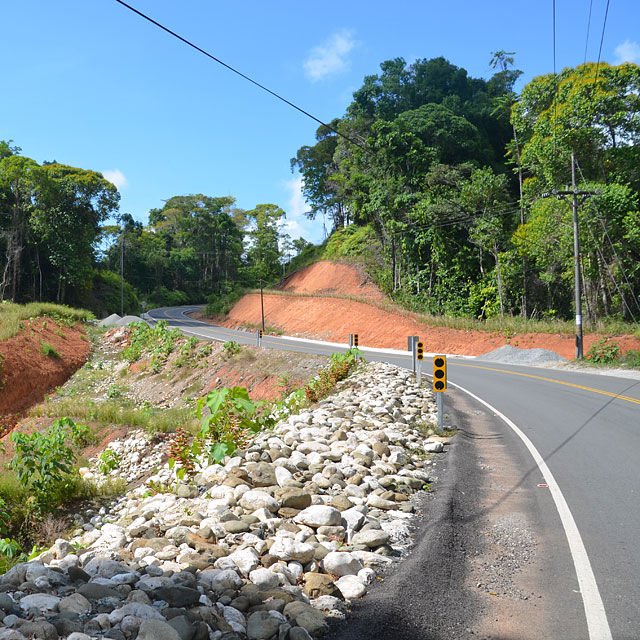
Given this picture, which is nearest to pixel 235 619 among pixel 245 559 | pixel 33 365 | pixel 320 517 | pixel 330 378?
pixel 245 559

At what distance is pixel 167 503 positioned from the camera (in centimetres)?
645

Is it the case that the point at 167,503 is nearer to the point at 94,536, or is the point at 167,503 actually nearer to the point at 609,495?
the point at 94,536

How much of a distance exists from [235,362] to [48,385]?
33.8 feet

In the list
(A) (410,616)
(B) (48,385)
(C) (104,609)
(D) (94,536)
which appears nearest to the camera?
(C) (104,609)

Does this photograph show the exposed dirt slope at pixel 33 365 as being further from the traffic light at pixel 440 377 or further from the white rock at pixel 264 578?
the white rock at pixel 264 578

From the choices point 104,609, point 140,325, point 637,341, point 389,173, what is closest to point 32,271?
point 140,325

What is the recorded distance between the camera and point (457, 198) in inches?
1631

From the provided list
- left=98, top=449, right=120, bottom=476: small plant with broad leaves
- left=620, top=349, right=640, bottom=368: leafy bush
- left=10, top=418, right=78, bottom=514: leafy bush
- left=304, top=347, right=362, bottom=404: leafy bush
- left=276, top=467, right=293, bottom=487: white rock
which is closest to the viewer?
left=276, top=467, right=293, bottom=487: white rock

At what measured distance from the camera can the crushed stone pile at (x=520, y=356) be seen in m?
26.0

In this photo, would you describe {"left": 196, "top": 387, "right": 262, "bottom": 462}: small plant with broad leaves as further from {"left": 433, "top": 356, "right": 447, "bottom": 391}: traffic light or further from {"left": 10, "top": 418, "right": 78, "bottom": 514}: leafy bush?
{"left": 433, "top": 356, "right": 447, "bottom": 391}: traffic light

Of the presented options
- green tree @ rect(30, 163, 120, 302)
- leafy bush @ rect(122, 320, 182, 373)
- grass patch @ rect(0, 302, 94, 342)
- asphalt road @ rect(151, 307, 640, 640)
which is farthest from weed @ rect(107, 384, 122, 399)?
green tree @ rect(30, 163, 120, 302)

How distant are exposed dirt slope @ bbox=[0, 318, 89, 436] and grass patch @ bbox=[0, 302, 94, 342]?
1.63 ft

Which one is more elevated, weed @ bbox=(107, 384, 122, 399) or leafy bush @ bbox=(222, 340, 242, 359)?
leafy bush @ bbox=(222, 340, 242, 359)

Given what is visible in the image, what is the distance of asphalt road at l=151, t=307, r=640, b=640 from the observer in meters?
3.91
